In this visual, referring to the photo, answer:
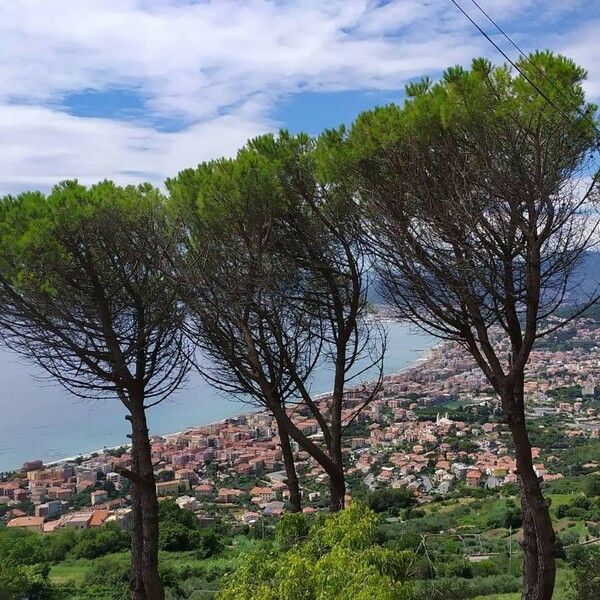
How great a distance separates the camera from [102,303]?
5824mm

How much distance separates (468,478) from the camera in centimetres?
2152

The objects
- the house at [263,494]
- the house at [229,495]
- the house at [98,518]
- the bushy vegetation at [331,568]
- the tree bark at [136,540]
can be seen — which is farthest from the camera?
the house at [229,495]

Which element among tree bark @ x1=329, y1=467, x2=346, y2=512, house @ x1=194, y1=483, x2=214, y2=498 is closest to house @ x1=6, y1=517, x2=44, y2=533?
house @ x1=194, y1=483, x2=214, y2=498

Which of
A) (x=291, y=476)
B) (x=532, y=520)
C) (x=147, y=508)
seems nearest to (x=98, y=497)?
(x=147, y=508)

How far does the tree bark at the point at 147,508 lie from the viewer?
5742 mm

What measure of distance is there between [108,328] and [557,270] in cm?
370

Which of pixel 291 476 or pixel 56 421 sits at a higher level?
pixel 56 421

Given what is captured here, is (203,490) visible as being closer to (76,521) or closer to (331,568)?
(76,521)

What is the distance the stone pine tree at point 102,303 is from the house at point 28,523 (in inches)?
535

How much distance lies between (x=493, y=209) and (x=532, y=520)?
230cm

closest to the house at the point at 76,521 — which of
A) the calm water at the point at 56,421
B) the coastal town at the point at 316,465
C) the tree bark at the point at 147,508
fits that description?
the coastal town at the point at 316,465

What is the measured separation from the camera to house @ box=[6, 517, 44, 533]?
18141 millimetres

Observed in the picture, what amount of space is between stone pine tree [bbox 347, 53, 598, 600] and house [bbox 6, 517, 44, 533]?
16.5 meters

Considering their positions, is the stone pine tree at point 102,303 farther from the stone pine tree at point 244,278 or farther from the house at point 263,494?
the house at point 263,494
